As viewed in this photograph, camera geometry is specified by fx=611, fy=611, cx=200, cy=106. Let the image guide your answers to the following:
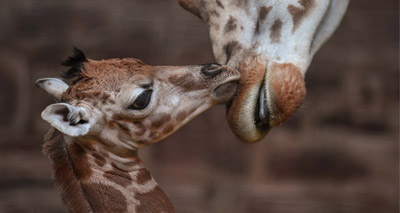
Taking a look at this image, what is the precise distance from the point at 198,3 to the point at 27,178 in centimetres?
299

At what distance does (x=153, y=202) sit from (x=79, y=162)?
33 centimetres

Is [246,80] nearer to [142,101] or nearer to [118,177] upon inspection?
[142,101]

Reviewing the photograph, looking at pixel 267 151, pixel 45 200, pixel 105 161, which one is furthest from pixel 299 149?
pixel 105 161

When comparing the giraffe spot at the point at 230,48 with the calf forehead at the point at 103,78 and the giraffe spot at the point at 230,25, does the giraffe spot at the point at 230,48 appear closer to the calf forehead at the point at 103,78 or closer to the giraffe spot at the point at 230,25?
the giraffe spot at the point at 230,25

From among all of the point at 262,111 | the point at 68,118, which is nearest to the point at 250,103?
the point at 262,111

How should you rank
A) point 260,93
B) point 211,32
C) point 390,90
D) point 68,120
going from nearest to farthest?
point 68,120
point 260,93
point 211,32
point 390,90

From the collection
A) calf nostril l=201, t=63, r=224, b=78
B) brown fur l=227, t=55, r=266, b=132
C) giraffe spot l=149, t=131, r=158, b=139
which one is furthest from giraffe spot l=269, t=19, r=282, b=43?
giraffe spot l=149, t=131, r=158, b=139

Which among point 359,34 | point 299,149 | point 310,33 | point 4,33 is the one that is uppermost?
point 310,33

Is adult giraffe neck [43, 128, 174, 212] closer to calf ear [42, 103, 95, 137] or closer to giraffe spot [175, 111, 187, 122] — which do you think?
calf ear [42, 103, 95, 137]

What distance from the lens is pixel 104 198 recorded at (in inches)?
92.8

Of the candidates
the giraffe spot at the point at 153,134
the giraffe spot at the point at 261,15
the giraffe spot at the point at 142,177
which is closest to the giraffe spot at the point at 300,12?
the giraffe spot at the point at 261,15

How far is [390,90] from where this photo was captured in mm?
4816

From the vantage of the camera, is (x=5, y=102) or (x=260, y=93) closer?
(x=260, y=93)

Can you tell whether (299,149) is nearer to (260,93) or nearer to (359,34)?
(359,34)
